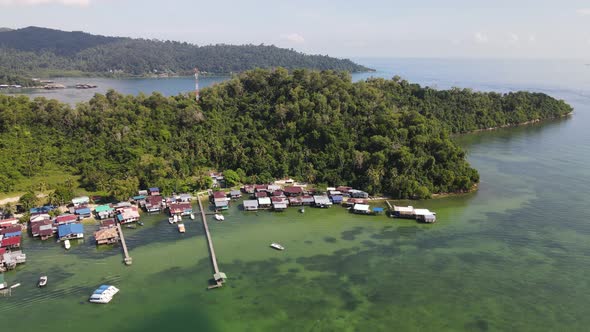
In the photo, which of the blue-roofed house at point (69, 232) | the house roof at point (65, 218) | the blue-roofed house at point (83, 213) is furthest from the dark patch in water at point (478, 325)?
the house roof at point (65, 218)

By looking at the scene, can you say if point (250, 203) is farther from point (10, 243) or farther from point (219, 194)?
point (10, 243)

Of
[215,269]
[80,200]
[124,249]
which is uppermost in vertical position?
[80,200]

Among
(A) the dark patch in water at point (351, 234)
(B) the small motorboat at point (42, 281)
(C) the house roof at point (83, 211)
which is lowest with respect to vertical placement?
(B) the small motorboat at point (42, 281)

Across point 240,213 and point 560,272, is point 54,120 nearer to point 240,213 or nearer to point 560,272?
point 240,213

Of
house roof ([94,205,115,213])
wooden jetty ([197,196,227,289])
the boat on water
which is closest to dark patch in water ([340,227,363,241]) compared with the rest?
wooden jetty ([197,196,227,289])

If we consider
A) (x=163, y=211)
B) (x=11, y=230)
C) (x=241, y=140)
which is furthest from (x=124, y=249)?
(x=241, y=140)

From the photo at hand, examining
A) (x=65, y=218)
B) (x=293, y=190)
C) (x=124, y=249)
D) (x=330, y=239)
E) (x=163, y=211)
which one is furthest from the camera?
(x=293, y=190)

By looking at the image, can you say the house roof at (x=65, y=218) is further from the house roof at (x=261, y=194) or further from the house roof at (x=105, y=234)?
the house roof at (x=261, y=194)
